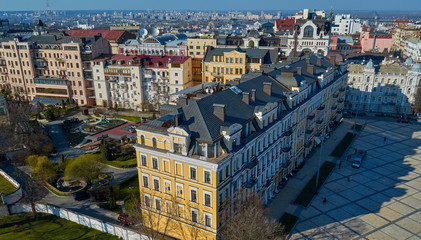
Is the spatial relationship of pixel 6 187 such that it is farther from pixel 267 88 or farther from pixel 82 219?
pixel 267 88

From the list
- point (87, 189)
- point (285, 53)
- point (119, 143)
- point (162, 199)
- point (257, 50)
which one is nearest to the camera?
point (162, 199)

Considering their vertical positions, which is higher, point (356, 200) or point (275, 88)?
point (275, 88)

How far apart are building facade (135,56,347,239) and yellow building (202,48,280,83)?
4052cm

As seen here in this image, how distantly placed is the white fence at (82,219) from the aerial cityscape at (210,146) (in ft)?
0.80

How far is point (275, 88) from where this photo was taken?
6600 centimetres

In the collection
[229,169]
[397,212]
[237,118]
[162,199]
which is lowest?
[397,212]

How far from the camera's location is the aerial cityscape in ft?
149

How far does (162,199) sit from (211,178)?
36.1 feet

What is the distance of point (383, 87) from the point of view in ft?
361

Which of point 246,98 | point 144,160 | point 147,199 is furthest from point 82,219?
point 246,98

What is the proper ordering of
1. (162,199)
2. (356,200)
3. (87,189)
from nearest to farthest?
(162,199) < (356,200) < (87,189)

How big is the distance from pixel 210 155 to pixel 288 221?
23317 mm

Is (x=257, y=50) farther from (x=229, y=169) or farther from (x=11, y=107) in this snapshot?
(x=11, y=107)

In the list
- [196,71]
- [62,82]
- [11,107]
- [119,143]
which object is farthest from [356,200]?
[62,82]
